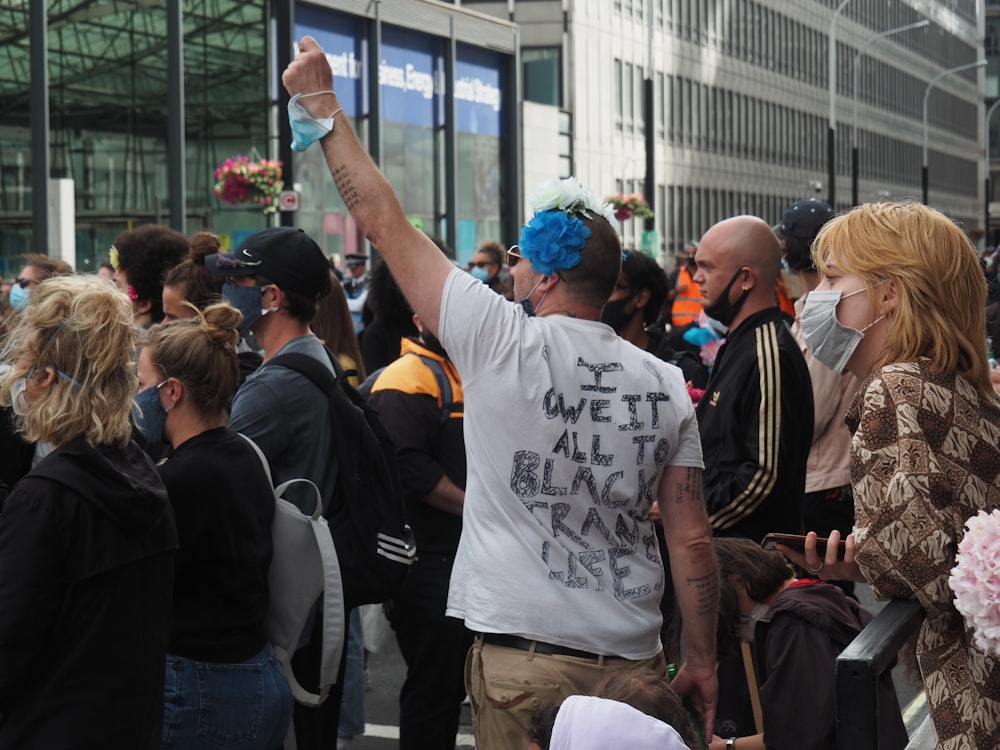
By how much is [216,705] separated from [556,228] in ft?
5.26

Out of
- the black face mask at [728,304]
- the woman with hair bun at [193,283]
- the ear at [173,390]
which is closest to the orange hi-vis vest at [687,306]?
the black face mask at [728,304]

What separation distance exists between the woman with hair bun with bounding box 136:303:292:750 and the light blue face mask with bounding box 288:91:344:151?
0.91 meters

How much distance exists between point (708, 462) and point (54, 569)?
248cm

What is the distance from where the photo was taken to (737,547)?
15.3 ft

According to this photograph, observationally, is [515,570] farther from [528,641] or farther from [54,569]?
[54,569]

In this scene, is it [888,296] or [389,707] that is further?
[389,707]

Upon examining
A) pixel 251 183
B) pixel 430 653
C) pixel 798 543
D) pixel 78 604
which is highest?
pixel 251 183

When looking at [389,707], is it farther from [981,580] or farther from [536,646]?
[981,580]

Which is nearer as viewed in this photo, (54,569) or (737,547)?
(54,569)

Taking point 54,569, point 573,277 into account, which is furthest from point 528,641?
point 54,569

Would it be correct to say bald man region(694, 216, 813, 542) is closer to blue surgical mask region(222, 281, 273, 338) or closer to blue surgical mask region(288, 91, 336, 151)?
blue surgical mask region(222, 281, 273, 338)

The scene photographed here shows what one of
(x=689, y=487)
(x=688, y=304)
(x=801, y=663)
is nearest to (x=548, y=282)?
(x=689, y=487)

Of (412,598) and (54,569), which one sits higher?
(54,569)

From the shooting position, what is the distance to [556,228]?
3.55 meters
